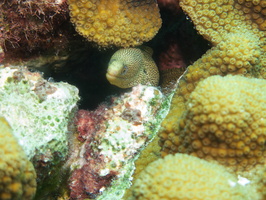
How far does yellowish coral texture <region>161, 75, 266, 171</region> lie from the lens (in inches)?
87.4

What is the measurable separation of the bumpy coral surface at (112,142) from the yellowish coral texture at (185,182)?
126 cm

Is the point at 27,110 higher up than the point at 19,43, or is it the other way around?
the point at 19,43

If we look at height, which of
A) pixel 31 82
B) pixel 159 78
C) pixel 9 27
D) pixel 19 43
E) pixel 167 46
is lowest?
pixel 159 78

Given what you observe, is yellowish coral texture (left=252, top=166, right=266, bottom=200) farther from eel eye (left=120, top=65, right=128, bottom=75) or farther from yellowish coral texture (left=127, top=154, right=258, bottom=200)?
eel eye (left=120, top=65, right=128, bottom=75)

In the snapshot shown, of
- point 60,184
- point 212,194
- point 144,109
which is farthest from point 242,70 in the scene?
point 60,184

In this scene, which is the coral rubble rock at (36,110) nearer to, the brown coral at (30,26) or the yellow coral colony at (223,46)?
the brown coral at (30,26)

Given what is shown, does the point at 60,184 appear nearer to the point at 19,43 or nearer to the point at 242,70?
the point at 19,43

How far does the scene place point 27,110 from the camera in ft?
10.1

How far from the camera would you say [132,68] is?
165 inches

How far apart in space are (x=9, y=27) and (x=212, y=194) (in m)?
3.42

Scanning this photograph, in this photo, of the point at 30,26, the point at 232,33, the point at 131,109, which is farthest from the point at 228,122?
the point at 30,26

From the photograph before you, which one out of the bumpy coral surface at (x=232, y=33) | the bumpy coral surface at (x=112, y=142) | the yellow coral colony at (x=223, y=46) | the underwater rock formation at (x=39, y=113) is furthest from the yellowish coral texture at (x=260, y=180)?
the underwater rock formation at (x=39, y=113)

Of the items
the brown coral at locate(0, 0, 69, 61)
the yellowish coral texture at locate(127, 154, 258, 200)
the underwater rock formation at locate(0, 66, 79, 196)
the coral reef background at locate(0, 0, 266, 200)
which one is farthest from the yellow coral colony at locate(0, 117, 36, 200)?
the brown coral at locate(0, 0, 69, 61)

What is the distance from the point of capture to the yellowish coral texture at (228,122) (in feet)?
7.29
